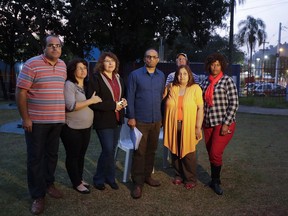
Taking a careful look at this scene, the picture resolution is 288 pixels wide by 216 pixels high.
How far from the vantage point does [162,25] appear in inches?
592

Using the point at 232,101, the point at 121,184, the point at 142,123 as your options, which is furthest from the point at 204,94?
the point at 121,184

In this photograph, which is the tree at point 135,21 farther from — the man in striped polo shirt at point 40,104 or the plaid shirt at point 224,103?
the man in striped polo shirt at point 40,104

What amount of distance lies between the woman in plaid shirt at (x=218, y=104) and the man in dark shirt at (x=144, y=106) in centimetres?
63

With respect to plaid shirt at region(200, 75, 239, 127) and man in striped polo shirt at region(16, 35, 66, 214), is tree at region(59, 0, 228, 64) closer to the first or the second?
plaid shirt at region(200, 75, 239, 127)

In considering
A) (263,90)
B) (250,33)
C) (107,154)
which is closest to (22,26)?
(107,154)

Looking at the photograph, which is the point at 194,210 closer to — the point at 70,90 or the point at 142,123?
the point at 142,123

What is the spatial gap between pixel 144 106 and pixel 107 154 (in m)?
0.77

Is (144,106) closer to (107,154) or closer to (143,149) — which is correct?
(143,149)

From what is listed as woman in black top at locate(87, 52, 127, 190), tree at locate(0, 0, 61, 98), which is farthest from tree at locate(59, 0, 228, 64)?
woman in black top at locate(87, 52, 127, 190)

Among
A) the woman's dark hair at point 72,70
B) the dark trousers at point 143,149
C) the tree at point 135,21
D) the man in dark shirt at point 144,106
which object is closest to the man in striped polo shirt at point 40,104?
the woman's dark hair at point 72,70

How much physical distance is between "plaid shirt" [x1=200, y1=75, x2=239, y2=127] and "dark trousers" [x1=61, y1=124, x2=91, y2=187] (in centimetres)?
162

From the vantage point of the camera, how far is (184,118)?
4.61 meters

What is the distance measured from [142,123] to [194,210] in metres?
1.23

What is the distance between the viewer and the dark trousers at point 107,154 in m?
4.44
